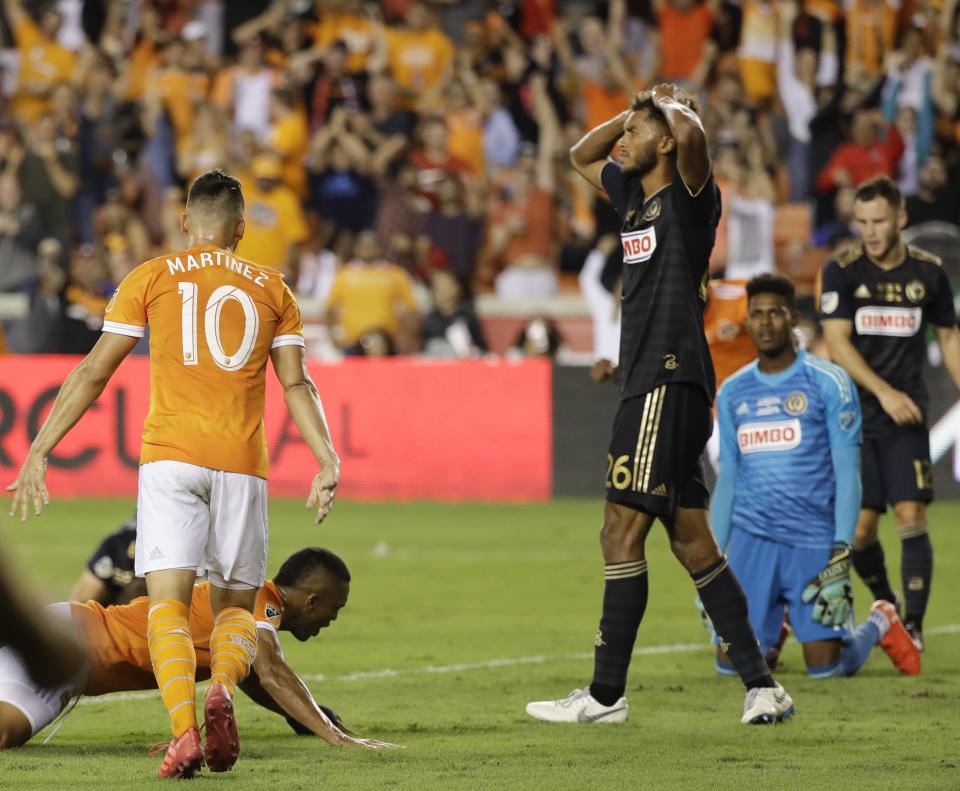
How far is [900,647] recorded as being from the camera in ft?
26.5

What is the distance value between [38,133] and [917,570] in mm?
13127

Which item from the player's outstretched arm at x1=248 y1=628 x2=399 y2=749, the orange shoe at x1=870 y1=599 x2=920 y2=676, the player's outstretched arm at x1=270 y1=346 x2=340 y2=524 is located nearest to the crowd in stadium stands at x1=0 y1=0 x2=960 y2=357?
the orange shoe at x1=870 y1=599 x2=920 y2=676

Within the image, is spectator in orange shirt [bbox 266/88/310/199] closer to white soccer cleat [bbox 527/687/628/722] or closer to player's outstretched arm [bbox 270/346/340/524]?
white soccer cleat [bbox 527/687/628/722]

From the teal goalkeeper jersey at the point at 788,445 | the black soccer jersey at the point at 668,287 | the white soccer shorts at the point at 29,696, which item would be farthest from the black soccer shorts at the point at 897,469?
the white soccer shorts at the point at 29,696

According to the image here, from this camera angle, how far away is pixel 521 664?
8492mm

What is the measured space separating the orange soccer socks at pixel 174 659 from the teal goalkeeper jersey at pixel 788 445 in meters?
3.44

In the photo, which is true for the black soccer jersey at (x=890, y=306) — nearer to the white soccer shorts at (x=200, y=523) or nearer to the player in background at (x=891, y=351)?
the player in background at (x=891, y=351)

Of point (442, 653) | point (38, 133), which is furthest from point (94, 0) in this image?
point (442, 653)

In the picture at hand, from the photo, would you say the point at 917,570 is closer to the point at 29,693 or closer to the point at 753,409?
the point at 753,409

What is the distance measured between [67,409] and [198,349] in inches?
17.9

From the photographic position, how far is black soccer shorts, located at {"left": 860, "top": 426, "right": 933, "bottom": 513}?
29.5 feet

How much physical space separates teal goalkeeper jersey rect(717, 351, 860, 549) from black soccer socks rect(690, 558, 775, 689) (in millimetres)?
1599

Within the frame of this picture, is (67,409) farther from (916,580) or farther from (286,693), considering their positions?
(916,580)

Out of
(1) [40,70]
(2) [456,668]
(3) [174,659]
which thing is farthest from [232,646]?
(1) [40,70]
